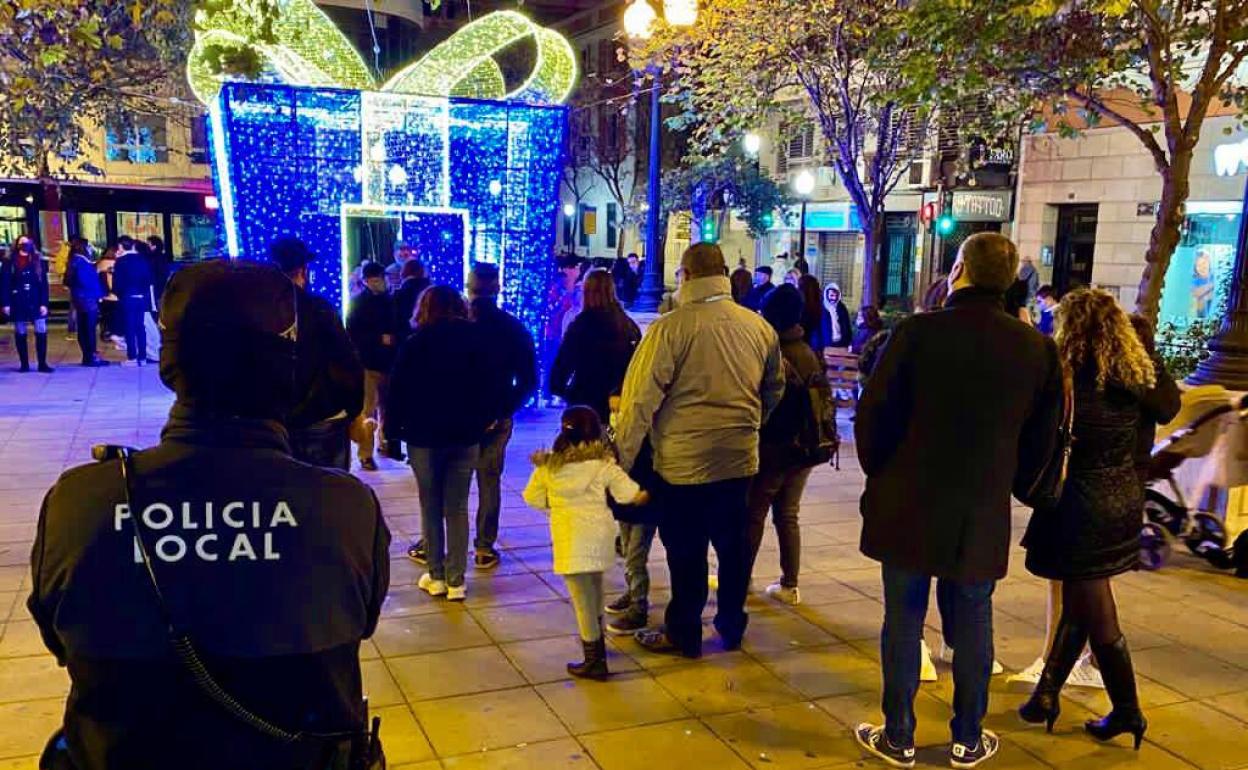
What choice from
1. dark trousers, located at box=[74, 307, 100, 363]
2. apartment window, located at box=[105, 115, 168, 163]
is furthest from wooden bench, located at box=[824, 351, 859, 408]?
apartment window, located at box=[105, 115, 168, 163]

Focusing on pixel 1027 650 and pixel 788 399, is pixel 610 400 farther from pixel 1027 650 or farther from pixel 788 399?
pixel 1027 650

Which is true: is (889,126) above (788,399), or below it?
above

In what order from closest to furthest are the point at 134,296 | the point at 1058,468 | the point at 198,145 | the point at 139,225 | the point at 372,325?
the point at 1058,468 < the point at 372,325 < the point at 134,296 < the point at 139,225 < the point at 198,145

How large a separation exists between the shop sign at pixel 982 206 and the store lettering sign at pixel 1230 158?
17.8 ft

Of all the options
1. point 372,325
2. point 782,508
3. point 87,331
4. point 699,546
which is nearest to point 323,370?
point 699,546

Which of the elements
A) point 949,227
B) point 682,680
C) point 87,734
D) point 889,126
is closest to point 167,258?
point 889,126

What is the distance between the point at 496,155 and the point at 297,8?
7.03 feet

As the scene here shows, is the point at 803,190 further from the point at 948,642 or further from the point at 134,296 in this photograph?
the point at 948,642

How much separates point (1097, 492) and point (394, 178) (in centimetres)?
735

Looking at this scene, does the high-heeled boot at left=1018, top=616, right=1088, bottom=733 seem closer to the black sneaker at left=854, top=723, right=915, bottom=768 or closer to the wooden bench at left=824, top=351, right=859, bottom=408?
the black sneaker at left=854, top=723, right=915, bottom=768

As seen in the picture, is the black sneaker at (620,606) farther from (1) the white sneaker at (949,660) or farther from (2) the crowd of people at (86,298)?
(2) the crowd of people at (86,298)

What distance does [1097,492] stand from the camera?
11.6 feet

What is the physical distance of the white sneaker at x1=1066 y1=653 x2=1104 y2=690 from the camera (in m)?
4.19

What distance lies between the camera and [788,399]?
4.64 metres
